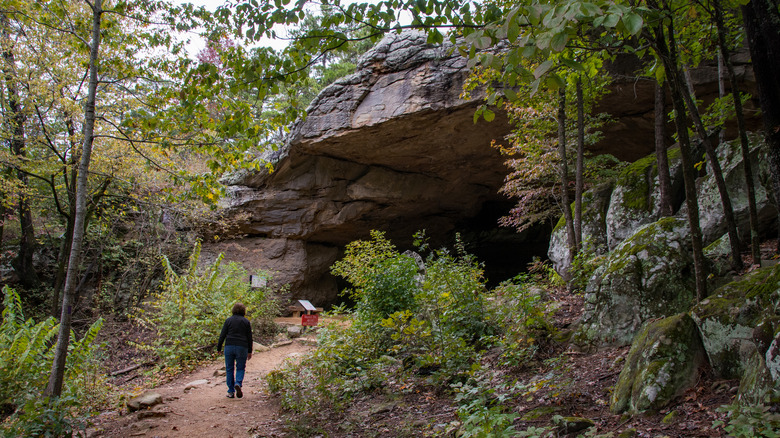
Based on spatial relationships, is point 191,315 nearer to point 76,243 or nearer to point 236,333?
point 236,333

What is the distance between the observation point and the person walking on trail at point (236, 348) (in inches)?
225

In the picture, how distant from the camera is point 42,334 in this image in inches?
196

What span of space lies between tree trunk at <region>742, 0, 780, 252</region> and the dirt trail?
4869 millimetres

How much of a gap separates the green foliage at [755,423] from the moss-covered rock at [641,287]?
207cm

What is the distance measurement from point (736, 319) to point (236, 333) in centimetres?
553

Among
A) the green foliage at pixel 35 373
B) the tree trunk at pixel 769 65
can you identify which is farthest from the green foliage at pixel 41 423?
the tree trunk at pixel 769 65

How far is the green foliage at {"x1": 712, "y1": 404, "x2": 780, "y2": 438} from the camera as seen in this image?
1.78m

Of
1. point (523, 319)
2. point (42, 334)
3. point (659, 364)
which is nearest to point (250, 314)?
point (42, 334)

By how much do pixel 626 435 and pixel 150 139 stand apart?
5.08 meters

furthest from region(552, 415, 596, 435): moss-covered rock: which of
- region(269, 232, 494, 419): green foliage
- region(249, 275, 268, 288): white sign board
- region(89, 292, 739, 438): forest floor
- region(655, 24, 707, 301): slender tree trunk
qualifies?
region(249, 275, 268, 288): white sign board

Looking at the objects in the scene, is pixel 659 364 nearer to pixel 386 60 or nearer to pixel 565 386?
pixel 565 386

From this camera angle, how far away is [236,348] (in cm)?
574

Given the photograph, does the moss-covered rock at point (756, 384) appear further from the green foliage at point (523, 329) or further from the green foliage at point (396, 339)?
the green foliage at point (396, 339)

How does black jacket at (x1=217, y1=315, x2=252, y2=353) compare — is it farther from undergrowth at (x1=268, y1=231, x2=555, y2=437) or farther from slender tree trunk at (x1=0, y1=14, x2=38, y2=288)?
slender tree trunk at (x1=0, y1=14, x2=38, y2=288)
